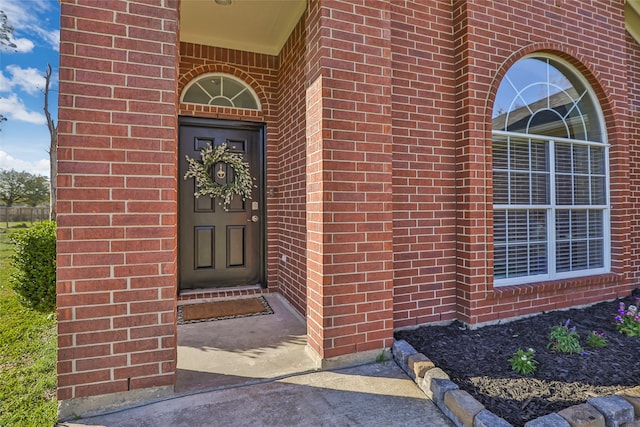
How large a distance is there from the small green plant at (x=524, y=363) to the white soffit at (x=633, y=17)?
4.21m

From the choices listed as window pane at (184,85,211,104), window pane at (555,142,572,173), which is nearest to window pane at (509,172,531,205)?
window pane at (555,142,572,173)

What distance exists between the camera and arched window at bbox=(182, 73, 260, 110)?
3.71 meters

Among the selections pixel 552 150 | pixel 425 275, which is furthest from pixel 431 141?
pixel 552 150

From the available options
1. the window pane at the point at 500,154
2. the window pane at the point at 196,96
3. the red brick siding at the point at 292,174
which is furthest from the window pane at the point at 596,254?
the window pane at the point at 196,96

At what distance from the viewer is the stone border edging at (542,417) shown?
1.59m

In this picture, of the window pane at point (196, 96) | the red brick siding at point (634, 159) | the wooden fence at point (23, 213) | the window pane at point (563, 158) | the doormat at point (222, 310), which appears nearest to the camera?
the doormat at point (222, 310)

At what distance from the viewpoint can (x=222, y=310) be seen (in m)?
3.42

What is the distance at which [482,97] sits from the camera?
9.31ft

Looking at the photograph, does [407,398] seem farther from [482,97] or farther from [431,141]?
[482,97]

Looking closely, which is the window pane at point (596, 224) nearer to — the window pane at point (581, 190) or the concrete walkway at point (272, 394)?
the window pane at point (581, 190)

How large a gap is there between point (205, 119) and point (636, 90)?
521 centimetres

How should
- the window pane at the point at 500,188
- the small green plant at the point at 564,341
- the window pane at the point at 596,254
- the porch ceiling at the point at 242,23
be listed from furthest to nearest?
the window pane at the point at 596,254 < the porch ceiling at the point at 242,23 < the window pane at the point at 500,188 < the small green plant at the point at 564,341

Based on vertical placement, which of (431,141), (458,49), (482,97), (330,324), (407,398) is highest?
(458,49)

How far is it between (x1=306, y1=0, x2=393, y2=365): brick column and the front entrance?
1.74 m
